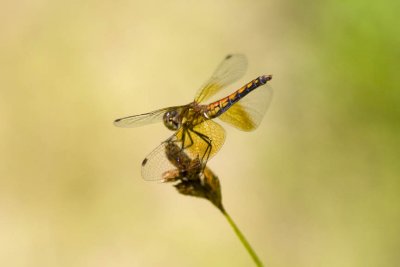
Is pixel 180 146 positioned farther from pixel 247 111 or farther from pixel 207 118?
pixel 247 111

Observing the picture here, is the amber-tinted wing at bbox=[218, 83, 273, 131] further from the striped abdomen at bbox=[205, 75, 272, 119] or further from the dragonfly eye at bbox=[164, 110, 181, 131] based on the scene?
the dragonfly eye at bbox=[164, 110, 181, 131]

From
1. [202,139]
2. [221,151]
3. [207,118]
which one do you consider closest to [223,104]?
[207,118]

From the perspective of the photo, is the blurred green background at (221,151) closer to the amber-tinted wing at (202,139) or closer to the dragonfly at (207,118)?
the dragonfly at (207,118)

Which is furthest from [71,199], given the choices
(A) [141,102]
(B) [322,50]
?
(B) [322,50]

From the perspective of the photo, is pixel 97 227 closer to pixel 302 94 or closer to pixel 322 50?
pixel 302 94

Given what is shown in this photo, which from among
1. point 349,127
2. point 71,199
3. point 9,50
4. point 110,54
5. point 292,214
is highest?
point 9,50
